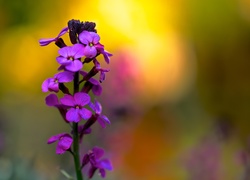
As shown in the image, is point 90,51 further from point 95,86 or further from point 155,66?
point 155,66

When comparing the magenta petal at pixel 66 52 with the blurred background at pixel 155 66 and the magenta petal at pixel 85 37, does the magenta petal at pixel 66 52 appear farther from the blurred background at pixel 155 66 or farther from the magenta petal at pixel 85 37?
the blurred background at pixel 155 66

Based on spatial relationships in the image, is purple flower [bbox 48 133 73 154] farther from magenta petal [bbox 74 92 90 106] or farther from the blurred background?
the blurred background

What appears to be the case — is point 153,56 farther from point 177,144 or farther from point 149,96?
point 177,144

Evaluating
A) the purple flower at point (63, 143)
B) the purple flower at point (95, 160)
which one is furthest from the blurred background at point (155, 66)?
the purple flower at point (63, 143)

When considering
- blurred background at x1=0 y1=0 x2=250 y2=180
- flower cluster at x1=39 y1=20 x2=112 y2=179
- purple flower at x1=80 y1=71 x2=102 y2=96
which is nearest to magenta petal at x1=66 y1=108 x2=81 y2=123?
flower cluster at x1=39 y1=20 x2=112 y2=179

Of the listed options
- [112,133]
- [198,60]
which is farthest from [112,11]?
[112,133]

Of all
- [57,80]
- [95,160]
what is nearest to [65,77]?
[57,80]

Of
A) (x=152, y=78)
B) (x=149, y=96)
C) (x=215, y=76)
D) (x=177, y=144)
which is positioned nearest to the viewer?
(x=177, y=144)
